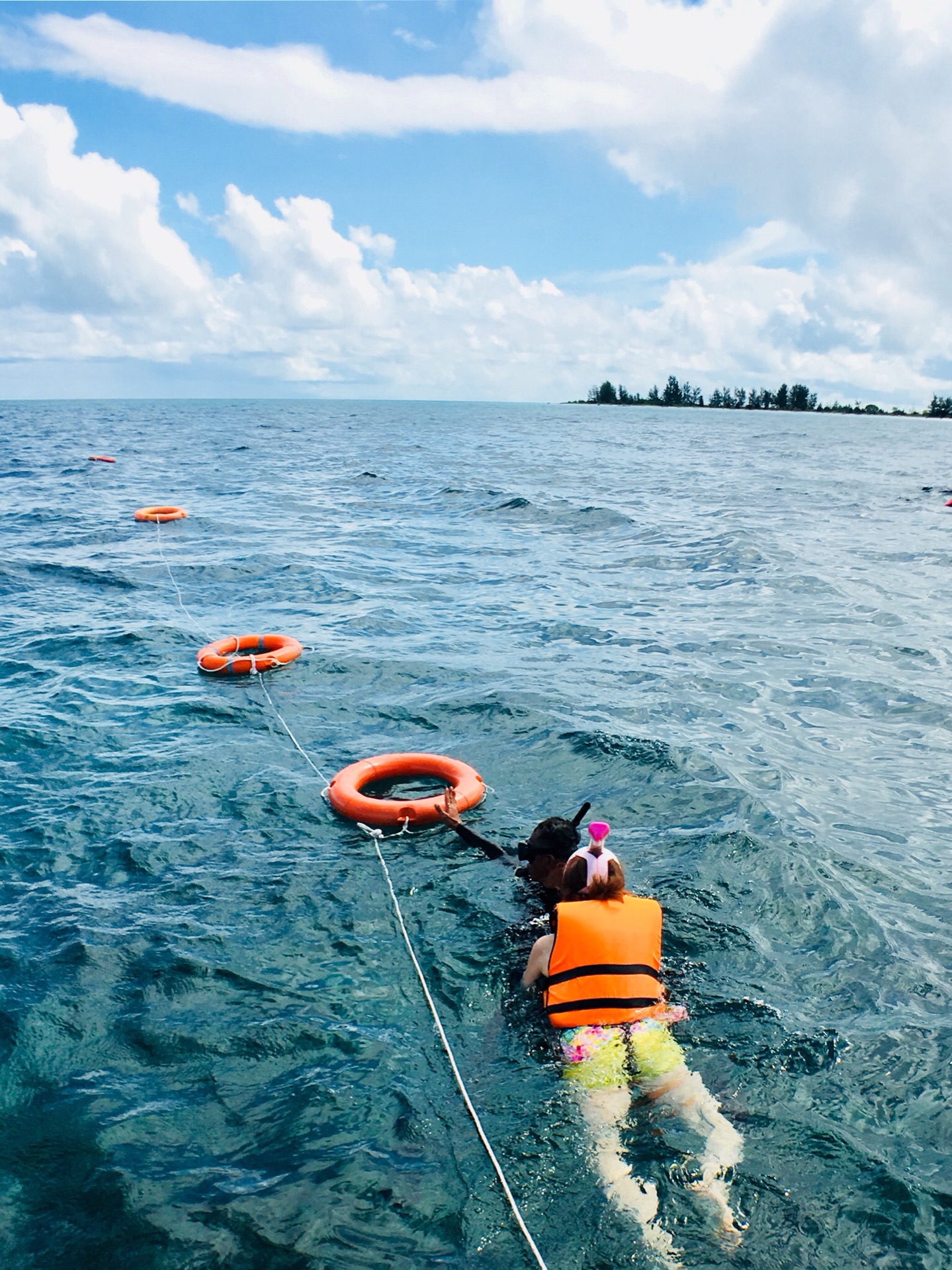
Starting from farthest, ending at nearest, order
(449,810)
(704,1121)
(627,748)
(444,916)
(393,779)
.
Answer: (627,748) → (393,779) → (449,810) → (444,916) → (704,1121)

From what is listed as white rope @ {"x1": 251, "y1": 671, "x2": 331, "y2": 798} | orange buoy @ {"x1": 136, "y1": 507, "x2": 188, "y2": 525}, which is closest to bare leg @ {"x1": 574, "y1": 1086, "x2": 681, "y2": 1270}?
white rope @ {"x1": 251, "y1": 671, "x2": 331, "y2": 798}

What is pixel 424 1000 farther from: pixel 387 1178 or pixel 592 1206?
pixel 592 1206

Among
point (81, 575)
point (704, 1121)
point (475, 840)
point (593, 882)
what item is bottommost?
point (81, 575)

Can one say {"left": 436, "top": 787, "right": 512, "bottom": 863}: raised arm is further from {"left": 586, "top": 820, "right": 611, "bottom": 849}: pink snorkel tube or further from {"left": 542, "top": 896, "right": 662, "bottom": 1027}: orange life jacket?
{"left": 542, "top": 896, "right": 662, "bottom": 1027}: orange life jacket

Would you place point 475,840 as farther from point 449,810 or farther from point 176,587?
point 176,587

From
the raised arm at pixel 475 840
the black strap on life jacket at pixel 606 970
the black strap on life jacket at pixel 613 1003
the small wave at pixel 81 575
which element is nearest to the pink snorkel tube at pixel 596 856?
the black strap on life jacket at pixel 606 970

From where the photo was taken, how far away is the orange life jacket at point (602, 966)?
4.38m

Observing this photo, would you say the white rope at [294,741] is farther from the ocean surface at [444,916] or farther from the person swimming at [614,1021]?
the person swimming at [614,1021]

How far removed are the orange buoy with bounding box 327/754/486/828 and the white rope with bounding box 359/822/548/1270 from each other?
391mm

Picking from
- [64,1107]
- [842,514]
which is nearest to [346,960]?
[64,1107]

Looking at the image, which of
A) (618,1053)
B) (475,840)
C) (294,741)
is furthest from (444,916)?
(294,741)

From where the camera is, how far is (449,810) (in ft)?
23.2

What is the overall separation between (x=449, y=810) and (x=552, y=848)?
178cm

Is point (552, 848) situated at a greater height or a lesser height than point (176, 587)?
greater
